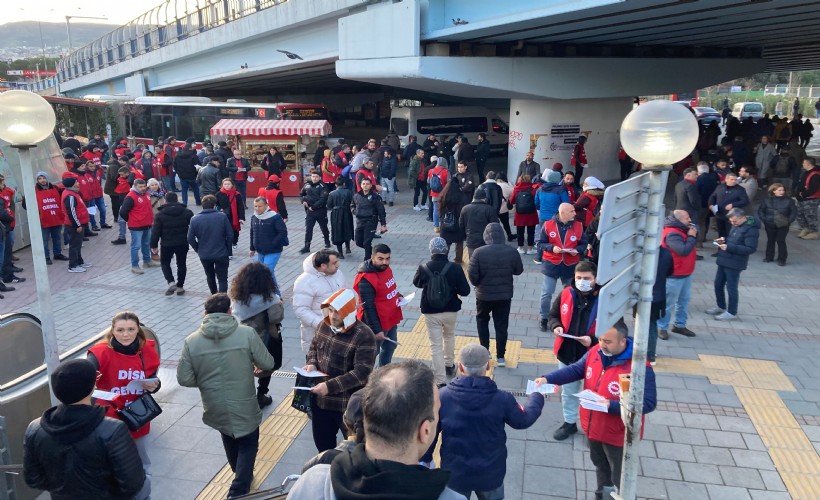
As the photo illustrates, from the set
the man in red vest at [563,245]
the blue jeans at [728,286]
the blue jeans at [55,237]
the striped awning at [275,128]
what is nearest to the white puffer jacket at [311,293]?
the man in red vest at [563,245]

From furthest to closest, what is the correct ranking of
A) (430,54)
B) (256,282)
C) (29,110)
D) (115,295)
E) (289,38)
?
1. (289,38)
2. (430,54)
3. (115,295)
4. (256,282)
5. (29,110)

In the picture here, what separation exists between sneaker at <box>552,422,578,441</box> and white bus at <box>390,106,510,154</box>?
62.2 ft

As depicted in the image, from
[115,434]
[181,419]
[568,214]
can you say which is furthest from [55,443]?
[568,214]

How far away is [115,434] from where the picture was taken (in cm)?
343

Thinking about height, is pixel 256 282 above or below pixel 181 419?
above

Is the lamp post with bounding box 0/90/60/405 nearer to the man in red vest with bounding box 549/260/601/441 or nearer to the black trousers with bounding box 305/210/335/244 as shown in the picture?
the man in red vest with bounding box 549/260/601/441

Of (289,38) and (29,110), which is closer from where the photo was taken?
(29,110)

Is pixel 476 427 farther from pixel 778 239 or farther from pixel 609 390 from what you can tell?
pixel 778 239

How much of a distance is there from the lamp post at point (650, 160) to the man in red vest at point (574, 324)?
2.24 metres

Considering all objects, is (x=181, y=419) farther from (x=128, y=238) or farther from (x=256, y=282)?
(x=128, y=238)

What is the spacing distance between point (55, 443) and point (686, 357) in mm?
6584

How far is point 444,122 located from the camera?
25141mm

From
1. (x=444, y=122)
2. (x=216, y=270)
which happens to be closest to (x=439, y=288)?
(x=216, y=270)

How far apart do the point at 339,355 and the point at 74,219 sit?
8708 mm
